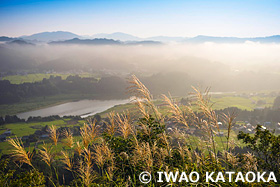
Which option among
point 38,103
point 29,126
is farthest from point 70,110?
point 38,103

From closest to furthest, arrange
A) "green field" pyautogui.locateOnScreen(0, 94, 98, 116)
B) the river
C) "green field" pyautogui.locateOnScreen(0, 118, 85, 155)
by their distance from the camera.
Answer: "green field" pyautogui.locateOnScreen(0, 118, 85, 155)
the river
"green field" pyautogui.locateOnScreen(0, 94, 98, 116)

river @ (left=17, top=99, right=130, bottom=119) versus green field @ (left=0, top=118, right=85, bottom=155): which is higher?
green field @ (left=0, top=118, right=85, bottom=155)

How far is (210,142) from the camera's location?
2871 mm

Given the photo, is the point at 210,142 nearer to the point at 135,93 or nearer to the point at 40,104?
the point at 135,93

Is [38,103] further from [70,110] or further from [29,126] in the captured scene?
→ [29,126]

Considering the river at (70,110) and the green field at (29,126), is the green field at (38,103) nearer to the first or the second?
the river at (70,110)

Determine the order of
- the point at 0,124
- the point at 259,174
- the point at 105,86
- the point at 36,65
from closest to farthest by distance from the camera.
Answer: the point at 259,174, the point at 0,124, the point at 105,86, the point at 36,65

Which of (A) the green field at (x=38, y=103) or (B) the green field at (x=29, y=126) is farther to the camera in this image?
(A) the green field at (x=38, y=103)

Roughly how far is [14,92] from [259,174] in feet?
268

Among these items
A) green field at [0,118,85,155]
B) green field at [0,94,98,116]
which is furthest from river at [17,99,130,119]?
green field at [0,118,85,155]

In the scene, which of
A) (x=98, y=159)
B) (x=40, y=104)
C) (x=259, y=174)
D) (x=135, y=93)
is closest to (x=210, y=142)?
(x=259, y=174)

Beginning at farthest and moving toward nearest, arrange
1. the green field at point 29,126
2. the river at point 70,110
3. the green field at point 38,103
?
the green field at point 38,103
the river at point 70,110
the green field at point 29,126

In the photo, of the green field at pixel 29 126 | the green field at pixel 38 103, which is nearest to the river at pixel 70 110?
the green field at pixel 38 103

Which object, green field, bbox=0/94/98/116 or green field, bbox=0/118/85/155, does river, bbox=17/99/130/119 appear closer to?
green field, bbox=0/94/98/116
